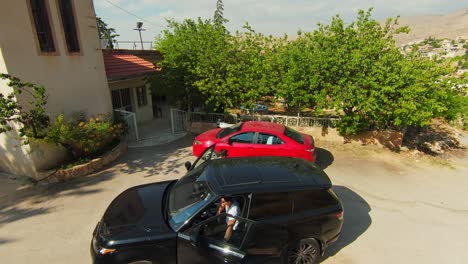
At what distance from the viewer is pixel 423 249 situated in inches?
186

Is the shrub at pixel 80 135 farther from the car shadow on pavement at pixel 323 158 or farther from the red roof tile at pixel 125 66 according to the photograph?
the car shadow on pavement at pixel 323 158

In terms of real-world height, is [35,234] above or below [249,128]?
below

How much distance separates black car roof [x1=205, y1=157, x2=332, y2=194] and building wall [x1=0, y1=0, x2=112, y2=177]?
6.14 m

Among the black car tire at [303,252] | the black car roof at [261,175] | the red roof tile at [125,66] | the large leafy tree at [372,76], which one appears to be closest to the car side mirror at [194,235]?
the black car roof at [261,175]

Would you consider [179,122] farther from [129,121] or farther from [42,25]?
[42,25]

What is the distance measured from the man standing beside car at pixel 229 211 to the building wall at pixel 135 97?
31.6 ft

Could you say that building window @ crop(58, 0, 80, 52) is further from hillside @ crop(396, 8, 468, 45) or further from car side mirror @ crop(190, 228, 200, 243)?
hillside @ crop(396, 8, 468, 45)

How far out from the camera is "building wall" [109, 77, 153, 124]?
39.1ft

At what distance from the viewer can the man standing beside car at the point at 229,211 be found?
3590 mm

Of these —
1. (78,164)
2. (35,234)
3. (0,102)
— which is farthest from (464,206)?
(0,102)

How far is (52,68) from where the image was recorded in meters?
7.61

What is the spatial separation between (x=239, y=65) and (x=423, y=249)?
809cm

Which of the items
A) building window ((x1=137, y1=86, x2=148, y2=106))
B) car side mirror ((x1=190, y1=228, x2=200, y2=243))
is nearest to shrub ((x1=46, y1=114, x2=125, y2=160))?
building window ((x1=137, y1=86, x2=148, y2=106))

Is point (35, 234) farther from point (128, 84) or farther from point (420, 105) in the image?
point (420, 105)
